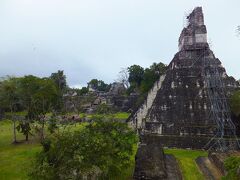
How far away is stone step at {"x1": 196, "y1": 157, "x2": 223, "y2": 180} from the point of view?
1731cm

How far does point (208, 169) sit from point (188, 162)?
2.08 meters

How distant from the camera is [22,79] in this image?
34.6 m

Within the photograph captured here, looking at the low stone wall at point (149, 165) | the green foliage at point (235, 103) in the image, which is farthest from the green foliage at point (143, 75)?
the low stone wall at point (149, 165)

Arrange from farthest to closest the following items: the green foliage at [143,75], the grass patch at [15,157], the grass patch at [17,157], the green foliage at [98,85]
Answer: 1. the green foliage at [98,85]
2. the green foliage at [143,75]
3. the grass patch at [15,157]
4. the grass patch at [17,157]

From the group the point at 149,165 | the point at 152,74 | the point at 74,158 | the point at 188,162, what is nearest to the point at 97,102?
the point at 152,74

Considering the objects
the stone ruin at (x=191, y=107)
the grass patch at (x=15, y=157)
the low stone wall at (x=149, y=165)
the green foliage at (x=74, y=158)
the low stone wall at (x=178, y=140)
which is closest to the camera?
the green foliage at (x=74, y=158)

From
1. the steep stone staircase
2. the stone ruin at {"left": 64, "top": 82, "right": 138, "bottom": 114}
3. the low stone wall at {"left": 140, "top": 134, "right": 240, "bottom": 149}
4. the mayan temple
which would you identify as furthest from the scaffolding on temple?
the stone ruin at {"left": 64, "top": 82, "right": 138, "bottom": 114}

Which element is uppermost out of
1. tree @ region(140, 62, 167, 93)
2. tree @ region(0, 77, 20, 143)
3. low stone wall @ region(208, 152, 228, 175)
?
tree @ region(140, 62, 167, 93)

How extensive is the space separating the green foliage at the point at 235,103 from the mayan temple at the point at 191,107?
657mm

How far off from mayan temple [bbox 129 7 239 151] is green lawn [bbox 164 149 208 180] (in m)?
0.90

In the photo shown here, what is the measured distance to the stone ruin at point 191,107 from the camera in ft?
79.8

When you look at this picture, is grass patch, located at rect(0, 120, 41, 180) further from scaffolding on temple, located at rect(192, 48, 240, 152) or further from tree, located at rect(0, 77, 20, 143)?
scaffolding on temple, located at rect(192, 48, 240, 152)

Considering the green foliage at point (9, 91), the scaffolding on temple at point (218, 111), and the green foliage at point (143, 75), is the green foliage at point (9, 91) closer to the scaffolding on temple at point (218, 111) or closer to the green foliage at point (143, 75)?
the scaffolding on temple at point (218, 111)

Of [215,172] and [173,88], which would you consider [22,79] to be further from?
[215,172]
